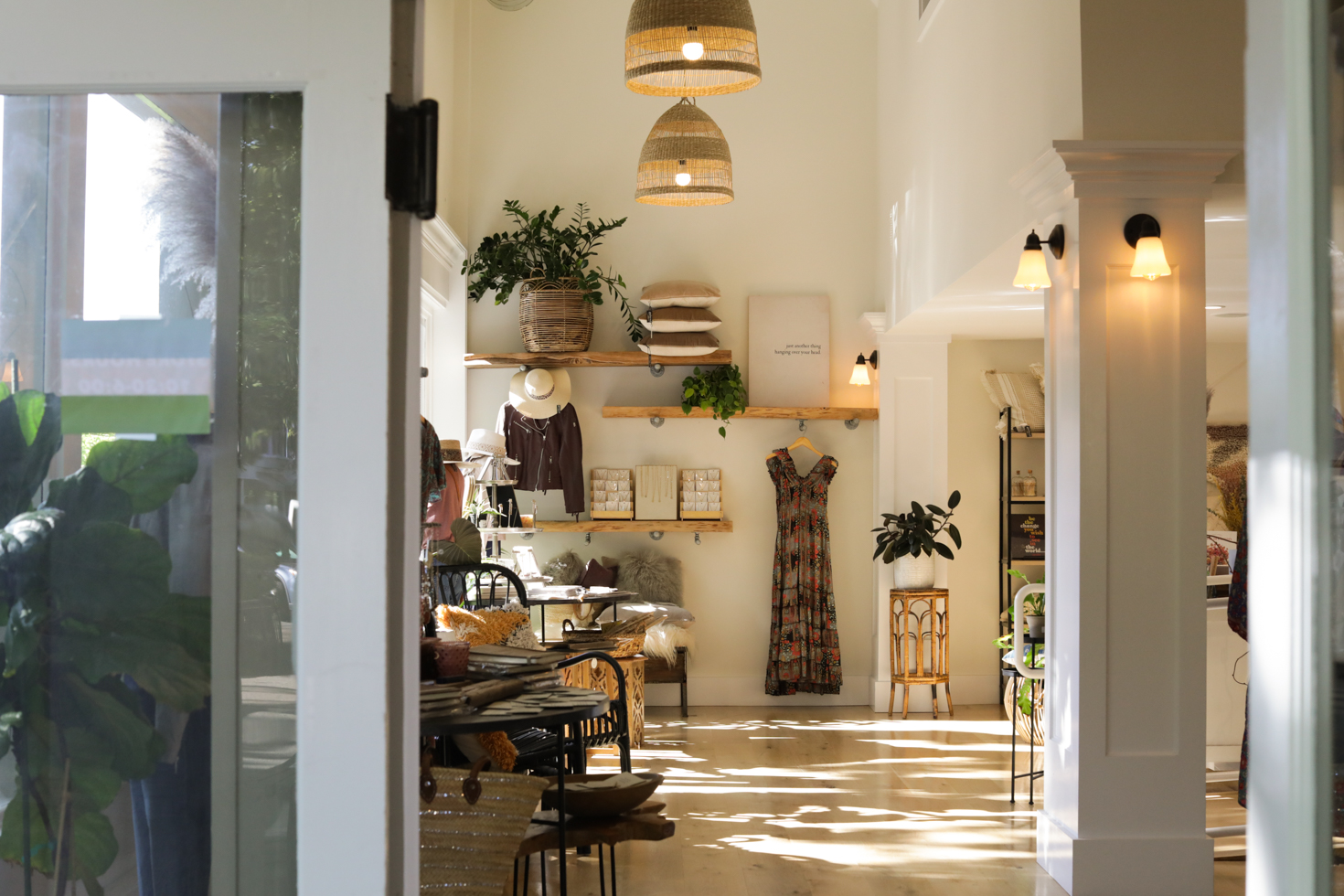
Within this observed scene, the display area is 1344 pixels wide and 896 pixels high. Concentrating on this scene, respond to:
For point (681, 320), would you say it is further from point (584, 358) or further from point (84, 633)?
point (84, 633)

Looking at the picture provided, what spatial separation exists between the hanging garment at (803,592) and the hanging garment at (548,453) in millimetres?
1282

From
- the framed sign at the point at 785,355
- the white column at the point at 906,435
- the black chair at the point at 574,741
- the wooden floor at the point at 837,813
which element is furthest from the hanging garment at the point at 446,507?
the white column at the point at 906,435

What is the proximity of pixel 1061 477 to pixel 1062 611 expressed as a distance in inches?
18.4

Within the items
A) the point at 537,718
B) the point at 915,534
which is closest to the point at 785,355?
the point at 915,534

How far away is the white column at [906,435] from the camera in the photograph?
689 centimetres

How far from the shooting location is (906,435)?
6910 mm

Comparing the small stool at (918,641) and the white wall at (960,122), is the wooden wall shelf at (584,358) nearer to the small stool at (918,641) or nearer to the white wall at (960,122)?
the white wall at (960,122)

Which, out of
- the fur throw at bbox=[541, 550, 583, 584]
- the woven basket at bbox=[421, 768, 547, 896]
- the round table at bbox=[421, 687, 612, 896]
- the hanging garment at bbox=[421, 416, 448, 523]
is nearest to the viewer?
the round table at bbox=[421, 687, 612, 896]

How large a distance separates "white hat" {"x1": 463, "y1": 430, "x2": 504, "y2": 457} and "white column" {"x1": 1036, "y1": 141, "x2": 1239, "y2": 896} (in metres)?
Answer: 3.18

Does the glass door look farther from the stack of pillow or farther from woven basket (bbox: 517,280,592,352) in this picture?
the stack of pillow

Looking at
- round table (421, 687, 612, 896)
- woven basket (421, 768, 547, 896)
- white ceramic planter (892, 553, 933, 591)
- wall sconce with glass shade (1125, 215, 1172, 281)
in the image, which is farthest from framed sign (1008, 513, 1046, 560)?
woven basket (421, 768, 547, 896)

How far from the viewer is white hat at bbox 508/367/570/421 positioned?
266 inches

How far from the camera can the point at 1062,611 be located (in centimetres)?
377

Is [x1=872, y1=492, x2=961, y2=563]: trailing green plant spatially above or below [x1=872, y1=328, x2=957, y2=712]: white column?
below
